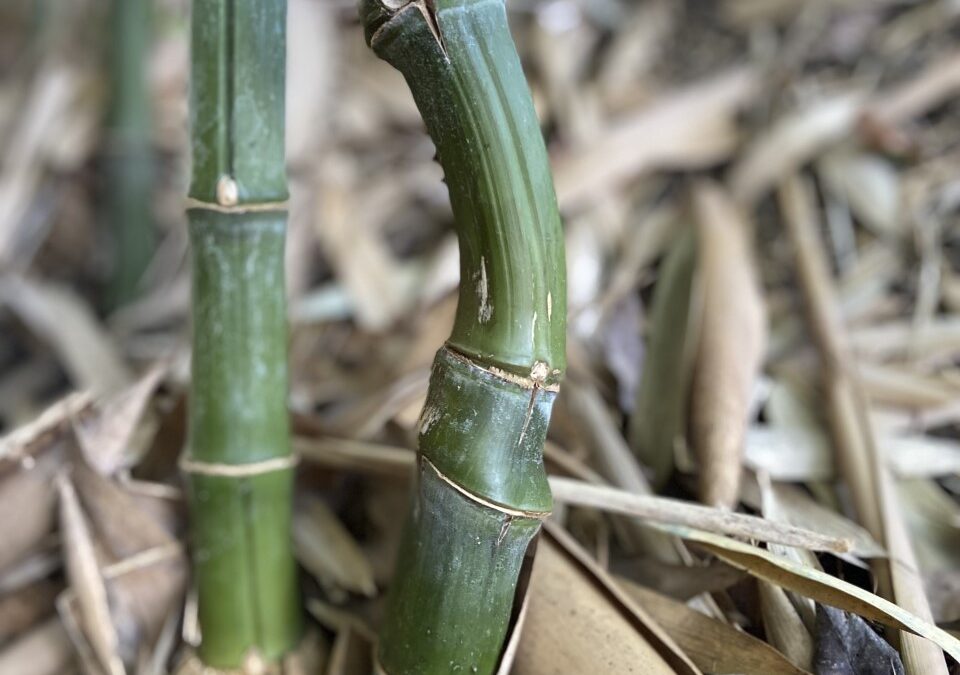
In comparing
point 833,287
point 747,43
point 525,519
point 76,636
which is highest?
point 747,43

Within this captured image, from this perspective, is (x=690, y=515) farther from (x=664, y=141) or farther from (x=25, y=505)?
(x=664, y=141)

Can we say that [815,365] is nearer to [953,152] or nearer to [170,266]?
[953,152]

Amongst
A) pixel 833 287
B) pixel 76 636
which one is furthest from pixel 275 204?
pixel 833 287

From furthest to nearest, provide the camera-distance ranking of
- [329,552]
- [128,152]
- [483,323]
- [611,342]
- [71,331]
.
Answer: [128,152] → [71,331] → [611,342] → [329,552] → [483,323]

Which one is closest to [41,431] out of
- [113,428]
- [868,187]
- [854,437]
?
[113,428]

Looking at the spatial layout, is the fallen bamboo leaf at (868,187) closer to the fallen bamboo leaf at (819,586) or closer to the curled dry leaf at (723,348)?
the curled dry leaf at (723,348)

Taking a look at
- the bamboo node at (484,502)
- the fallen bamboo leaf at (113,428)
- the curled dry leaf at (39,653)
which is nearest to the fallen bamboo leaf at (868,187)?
the bamboo node at (484,502)
